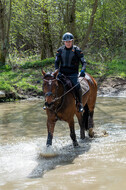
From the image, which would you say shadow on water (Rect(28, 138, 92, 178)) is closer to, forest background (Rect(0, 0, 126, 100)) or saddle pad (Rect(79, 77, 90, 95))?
saddle pad (Rect(79, 77, 90, 95))

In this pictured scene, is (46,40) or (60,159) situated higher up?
(46,40)

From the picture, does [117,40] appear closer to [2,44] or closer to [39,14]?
[39,14]

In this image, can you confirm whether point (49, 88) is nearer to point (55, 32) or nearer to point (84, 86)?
point (84, 86)

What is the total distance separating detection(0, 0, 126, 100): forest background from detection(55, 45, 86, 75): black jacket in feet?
25.6

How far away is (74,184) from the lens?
3787mm

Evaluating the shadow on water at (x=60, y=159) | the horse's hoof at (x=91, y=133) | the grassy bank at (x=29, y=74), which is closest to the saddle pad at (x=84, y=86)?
the horse's hoof at (x=91, y=133)

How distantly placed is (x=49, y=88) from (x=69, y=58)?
1262 mm

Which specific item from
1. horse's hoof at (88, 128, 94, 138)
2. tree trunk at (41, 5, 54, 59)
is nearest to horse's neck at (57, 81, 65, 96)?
horse's hoof at (88, 128, 94, 138)

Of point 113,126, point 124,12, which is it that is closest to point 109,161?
point 113,126

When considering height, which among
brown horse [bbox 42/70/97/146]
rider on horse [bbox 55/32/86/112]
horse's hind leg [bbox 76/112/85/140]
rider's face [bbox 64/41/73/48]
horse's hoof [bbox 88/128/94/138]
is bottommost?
horse's hoof [bbox 88/128/94/138]

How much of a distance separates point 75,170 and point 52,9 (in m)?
15.5

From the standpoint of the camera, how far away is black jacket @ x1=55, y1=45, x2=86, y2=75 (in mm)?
5895

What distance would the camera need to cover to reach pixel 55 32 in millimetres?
19672

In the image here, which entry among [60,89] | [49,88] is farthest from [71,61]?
[49,88]
